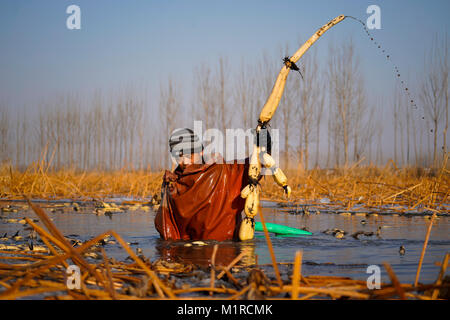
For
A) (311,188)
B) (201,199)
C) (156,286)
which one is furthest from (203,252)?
(311,188)

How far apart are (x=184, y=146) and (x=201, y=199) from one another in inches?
25.4

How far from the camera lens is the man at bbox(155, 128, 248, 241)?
17.5 ft

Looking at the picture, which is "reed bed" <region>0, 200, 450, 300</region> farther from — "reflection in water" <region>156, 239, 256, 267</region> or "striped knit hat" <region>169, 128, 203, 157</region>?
"striped knit hat" <region>169, 128, 203, 157</region>

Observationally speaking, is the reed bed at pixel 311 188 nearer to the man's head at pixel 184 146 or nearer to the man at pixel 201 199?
the man at pixel 201 199

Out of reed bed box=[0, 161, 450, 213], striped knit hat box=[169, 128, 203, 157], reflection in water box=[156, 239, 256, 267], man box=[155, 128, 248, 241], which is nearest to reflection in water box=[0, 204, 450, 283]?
reflection in water box=[156, 239, 256, 267]

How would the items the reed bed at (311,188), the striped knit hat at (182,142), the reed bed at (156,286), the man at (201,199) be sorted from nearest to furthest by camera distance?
the reed bed at (156,286) < the man at (201,199) < the striped knit hat at (182,142) < the reed bed at (311,188)

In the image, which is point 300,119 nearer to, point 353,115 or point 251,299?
point 353,115

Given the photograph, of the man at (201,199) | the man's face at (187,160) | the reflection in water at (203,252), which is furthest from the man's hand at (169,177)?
the reflection in water at (203,252)


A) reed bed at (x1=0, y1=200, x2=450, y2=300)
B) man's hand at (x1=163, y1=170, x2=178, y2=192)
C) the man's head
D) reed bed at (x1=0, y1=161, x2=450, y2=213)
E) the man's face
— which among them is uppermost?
the man's head

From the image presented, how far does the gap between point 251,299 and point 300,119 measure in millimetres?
19404

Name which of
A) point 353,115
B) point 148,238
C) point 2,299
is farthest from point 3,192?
point 353,115

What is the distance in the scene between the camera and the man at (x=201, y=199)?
17.5 feet

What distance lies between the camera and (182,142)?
5.52 m

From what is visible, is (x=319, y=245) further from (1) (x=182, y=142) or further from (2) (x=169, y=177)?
(1) (x=182, y=142)
